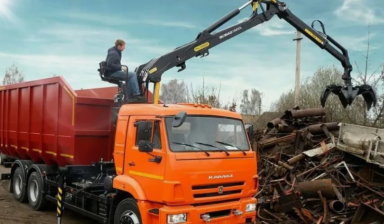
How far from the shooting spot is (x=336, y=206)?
26.1ft

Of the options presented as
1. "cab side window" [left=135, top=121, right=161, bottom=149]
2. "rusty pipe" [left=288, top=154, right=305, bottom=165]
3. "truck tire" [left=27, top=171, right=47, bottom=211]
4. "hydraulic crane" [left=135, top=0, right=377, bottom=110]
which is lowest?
"truck tire" [left=27, top=171, right=47, bottom=211]

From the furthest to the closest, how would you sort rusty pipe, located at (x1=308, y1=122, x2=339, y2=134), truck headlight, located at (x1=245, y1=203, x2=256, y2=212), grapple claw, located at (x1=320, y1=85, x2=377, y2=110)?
rusty pipe, located at (x1=308, y1=122, x2=339, y2=134) < grapple claw, located at (x1=320, y1=85, x2=377, y2=110) < truck headlight, located at (x1=245, y1=203, x2=256, y2=212)

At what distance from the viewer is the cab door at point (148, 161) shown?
564 centimetres

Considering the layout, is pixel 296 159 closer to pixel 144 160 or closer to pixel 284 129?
pixel 284 129

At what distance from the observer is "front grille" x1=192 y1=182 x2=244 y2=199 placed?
5.70m

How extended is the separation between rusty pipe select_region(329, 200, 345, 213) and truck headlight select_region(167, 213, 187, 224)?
153 inches

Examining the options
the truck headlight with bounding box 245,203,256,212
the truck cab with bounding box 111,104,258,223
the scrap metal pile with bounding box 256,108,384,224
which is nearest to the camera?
the truck cab with bounding box 111,104,258,223

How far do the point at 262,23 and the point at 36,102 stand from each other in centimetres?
604

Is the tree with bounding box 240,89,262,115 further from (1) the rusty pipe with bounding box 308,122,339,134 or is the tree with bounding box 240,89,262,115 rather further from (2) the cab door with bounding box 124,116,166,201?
(2) the cab door with bounding box 124,116,166,201

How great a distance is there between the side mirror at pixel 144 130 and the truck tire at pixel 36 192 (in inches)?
169

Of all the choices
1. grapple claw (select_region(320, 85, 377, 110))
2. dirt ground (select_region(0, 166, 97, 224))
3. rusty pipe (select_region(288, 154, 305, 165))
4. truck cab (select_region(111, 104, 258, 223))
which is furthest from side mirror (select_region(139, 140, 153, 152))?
rusty pipe (select_region(288, 154, 305, 165))

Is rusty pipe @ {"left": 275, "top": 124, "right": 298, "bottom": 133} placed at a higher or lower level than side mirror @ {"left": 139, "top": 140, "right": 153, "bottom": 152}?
higher

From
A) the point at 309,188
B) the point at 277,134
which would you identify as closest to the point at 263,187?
the point at 309,188

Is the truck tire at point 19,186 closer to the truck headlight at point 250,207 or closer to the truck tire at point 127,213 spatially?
the truck tire at point 127,213
